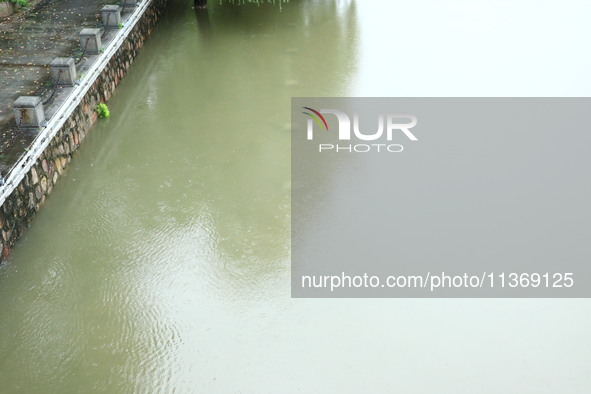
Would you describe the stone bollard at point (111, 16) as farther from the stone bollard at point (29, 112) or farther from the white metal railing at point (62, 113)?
the stone bollard at point (29, 112)

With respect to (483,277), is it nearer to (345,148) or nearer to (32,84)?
(345,148)

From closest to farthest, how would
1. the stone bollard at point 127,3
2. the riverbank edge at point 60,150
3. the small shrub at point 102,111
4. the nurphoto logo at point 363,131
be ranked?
the riverbank edge at point 60,150 < the nurphoto logo at point 363,131 < the small shrub at point 102,111 < the stone bollard at point 127,3

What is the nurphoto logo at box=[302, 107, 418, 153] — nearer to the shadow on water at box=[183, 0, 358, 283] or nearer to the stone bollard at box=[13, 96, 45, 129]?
the shadow on water at box=[183, 0, 358, 283]

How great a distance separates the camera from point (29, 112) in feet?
28.9

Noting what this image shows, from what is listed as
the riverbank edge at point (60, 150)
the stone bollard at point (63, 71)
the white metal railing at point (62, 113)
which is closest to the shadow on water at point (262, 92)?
the riverbank edge at point (60, 150)

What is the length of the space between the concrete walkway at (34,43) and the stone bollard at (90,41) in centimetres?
26

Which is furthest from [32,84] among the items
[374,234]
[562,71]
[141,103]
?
[562,71]

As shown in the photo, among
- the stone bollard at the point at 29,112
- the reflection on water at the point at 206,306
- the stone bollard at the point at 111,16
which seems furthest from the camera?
the stone bollard at the point at 111,16

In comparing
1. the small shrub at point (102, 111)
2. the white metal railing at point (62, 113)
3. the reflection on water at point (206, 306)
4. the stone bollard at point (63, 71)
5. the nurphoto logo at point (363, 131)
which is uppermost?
the stone bollard at point (63, 71)

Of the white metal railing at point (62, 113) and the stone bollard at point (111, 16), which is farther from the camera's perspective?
the stone bollard at point (111, 16)

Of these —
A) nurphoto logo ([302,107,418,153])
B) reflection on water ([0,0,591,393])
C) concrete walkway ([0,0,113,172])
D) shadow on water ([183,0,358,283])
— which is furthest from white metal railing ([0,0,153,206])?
nurphoto logo ([302,107,418,153])

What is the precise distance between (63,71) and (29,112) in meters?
1.32

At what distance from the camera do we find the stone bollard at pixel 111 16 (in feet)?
38.8

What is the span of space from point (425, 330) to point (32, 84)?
6.58 meters
